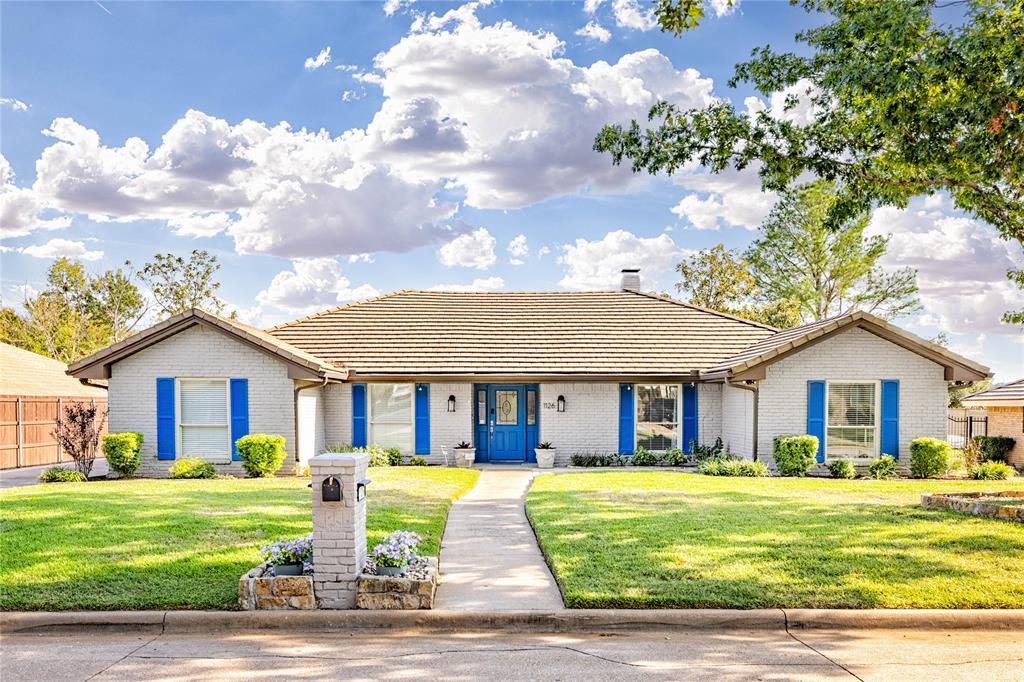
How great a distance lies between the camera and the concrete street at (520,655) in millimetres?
5609

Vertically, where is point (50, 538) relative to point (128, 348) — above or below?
below

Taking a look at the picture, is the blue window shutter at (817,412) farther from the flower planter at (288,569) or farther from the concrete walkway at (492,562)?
the flower planter at (288,569)

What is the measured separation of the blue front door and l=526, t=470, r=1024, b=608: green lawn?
6.47 m

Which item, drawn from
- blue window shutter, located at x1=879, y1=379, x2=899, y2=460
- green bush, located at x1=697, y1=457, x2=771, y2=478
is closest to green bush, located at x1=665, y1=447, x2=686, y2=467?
green bush, located at x1=697, y1=457, x2=771, y2=478

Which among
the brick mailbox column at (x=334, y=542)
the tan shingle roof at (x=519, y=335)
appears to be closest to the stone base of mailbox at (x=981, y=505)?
the tan shingle roof at (x=519, y=335)

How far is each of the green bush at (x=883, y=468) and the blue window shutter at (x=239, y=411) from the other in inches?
594

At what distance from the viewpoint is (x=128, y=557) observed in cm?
825

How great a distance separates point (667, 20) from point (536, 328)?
13.8 metres

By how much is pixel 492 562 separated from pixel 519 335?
43.8 ft

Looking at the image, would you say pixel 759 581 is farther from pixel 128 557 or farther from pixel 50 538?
pixel 50 538

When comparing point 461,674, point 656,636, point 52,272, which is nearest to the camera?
point 461,674

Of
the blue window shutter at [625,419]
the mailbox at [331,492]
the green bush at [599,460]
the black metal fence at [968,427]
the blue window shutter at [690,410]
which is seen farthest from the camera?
the black metal fence at [968,427]

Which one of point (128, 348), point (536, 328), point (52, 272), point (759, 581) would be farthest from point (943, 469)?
point (52, 272)

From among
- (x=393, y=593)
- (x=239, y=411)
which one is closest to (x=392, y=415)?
(x=239, y=411)
